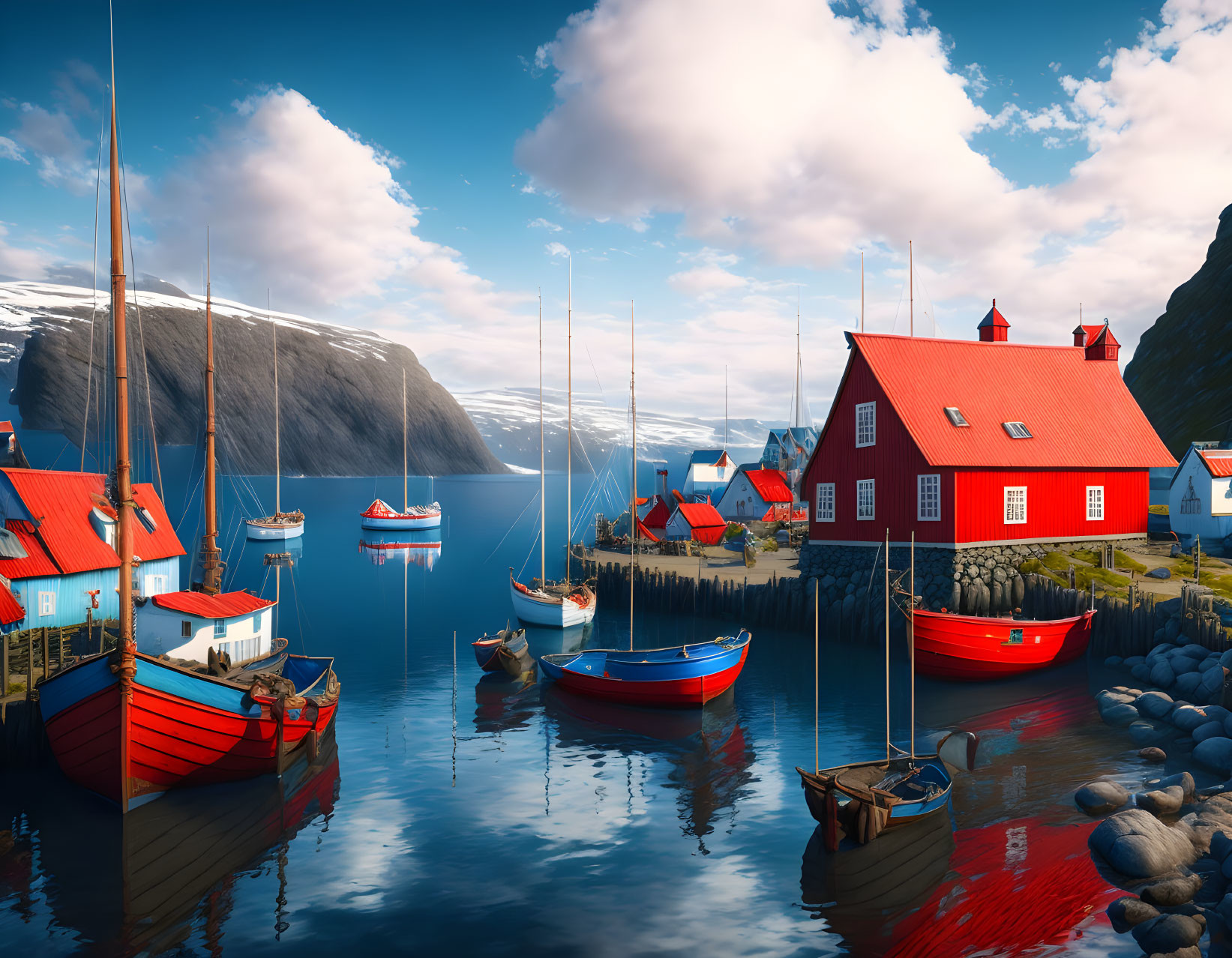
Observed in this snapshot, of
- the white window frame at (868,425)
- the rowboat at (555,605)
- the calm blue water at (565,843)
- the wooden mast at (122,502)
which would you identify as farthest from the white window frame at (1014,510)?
the wooden mast at (122,502)

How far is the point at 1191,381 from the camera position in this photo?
3844 inches

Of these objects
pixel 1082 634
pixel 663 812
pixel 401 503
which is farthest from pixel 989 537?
pixel 401 503

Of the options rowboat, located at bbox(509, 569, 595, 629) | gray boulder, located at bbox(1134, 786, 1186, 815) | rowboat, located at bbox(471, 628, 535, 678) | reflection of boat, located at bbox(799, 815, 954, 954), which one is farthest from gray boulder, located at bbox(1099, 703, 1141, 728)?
rowboat, located at bbox(509, 569, 595, 629)

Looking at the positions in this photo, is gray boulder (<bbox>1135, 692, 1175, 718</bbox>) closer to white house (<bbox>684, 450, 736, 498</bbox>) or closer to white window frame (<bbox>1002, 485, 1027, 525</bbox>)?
white window frame (<bbox>1002, 485, 1027, 525</bbox>)

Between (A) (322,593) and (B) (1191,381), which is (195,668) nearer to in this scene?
(A) (322,593)

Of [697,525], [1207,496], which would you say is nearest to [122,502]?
[697,525]

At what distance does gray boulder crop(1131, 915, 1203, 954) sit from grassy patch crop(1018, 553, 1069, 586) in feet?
76.5

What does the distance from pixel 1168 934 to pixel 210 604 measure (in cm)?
2423

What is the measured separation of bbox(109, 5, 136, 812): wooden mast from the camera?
648 inches

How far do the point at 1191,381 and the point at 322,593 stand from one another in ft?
338

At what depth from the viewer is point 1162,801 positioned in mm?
16656

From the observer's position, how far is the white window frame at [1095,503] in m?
36.5

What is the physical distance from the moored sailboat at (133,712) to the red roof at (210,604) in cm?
438

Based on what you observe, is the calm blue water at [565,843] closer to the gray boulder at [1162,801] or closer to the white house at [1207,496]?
the gray boulder at [1162,801]
